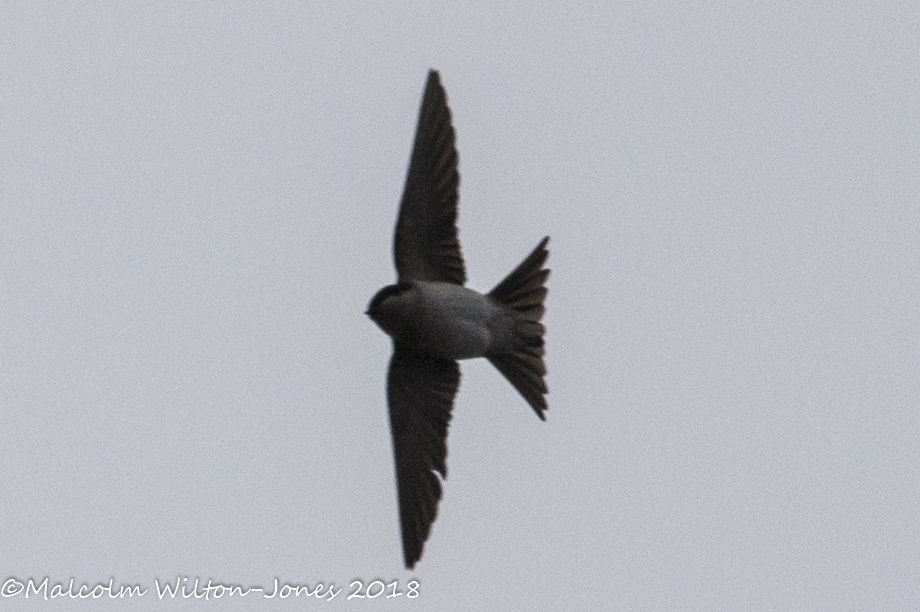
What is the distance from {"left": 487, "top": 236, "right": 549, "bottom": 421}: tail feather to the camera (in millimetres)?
7273

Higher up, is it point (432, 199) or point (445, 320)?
point (432, 199)

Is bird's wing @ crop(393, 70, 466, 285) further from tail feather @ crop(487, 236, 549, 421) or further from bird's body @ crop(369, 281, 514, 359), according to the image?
tail feather @ crop(487, 236, 549, 421)

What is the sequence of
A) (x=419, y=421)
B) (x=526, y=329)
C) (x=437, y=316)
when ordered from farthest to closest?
(x=419, y=421), (x=526, y=329), (x=437, y=316)

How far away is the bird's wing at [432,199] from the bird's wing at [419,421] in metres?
0.45

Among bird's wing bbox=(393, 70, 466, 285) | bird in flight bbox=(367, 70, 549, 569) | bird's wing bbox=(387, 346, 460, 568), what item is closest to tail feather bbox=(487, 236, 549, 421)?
bird in flight bbox=(367, 70, 549, 569)

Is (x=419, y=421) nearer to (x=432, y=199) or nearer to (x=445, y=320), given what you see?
(x=445, y=320)

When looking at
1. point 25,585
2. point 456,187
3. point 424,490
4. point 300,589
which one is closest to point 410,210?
point 456,187

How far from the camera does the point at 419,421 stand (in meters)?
7.56

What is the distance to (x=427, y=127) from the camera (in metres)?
7.35

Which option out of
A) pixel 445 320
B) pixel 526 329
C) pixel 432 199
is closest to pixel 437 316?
pixel 445 320

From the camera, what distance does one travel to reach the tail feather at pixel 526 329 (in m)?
7.27

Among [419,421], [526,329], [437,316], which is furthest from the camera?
[419,421]

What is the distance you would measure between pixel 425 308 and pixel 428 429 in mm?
720

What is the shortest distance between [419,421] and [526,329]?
71 centimetres
